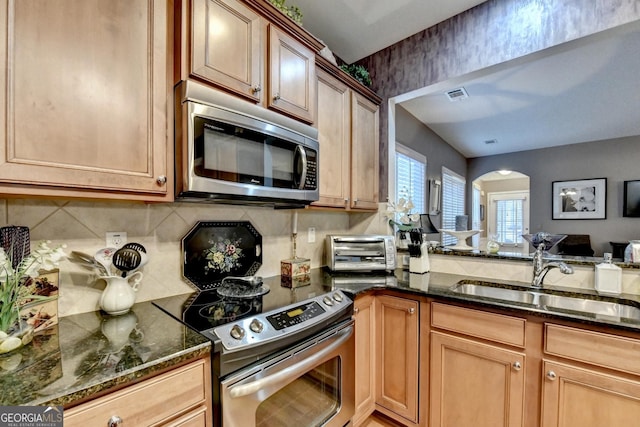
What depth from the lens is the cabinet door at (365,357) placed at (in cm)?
164

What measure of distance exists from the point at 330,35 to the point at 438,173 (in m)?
2.72

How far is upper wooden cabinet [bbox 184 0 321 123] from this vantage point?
1.14 metres

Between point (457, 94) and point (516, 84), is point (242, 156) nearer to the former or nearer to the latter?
point (457, 94)

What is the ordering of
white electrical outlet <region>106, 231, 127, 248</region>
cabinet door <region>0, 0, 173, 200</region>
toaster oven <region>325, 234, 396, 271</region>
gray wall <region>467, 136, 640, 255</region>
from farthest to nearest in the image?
gray wall <region>467, 136, 640, 255</region> → toaster oven <region>325, 234, 396, 271</region> → white electrical outlet <region>106, 231, 127, 248</region> → cabinet door <region>0, 0, 173, 200</region>

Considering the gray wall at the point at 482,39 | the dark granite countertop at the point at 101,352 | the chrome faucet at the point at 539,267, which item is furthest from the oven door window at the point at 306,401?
the gray wall at the point at 482,39

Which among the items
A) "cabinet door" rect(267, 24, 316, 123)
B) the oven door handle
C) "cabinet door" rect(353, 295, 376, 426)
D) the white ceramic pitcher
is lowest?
"cabinet door" rect(353, 295, 376, 426)

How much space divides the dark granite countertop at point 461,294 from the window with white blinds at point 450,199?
7.98 ft

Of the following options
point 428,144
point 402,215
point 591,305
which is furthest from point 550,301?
point 428,144

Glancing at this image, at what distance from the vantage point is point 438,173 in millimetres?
4152

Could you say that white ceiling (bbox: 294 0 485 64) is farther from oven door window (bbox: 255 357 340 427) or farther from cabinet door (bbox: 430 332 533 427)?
oven door window (bbox: 255 357 340 427)

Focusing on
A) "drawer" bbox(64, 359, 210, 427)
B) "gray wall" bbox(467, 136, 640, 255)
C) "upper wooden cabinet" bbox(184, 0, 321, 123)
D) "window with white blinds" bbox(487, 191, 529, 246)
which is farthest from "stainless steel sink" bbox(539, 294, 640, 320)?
"window with white blinds" bbox(487, 191, 529, 246)

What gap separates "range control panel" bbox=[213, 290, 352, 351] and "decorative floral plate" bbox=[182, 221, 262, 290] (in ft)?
1.81

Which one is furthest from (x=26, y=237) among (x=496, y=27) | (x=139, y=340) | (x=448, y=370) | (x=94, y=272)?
(x=496, y=27)

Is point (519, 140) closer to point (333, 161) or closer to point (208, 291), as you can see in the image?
point (333, 161)
